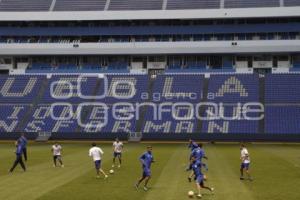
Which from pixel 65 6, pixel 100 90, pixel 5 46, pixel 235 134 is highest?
pixel 65 6

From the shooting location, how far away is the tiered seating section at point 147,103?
68.4 metres

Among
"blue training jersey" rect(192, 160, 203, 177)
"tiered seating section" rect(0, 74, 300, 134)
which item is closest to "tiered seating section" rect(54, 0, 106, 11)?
"tiered seating section" rect(0, 74, 300, 134)

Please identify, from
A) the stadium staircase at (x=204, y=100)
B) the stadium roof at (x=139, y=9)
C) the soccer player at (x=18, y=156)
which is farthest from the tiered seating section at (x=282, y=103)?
the soccer player at (x=18, y=156)

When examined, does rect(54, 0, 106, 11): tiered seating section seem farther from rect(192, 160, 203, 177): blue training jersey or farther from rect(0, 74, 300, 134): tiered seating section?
rect(192, 160, 203, 177): blue training jersey

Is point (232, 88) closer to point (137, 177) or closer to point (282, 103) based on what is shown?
point (282, 103)

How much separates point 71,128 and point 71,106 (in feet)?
18.3

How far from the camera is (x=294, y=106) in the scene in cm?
7044

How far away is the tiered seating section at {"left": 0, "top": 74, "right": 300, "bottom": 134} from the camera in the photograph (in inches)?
2692

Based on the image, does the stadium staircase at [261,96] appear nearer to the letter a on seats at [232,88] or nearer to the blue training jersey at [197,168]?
the letter a on seats at [232,88]

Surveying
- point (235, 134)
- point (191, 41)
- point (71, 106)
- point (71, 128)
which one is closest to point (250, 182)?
point (235, 134)

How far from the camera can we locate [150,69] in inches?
3339

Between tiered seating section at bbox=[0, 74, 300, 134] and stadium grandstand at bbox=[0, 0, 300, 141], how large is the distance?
0.14m

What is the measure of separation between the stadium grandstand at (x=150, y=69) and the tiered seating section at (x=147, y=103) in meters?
0.14

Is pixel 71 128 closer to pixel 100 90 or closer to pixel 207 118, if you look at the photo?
pixel 100 90
